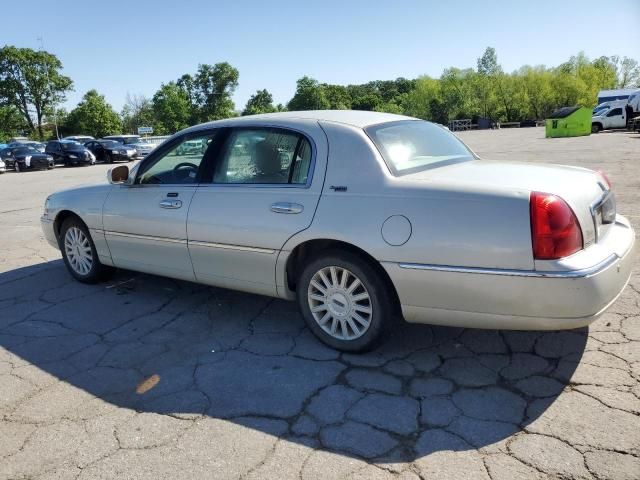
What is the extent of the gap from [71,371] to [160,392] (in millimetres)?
772

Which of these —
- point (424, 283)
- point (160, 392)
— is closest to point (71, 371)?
point (160, 392)

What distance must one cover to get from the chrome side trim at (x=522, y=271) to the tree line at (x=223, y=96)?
247 feet

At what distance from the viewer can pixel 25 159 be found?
2816 cm

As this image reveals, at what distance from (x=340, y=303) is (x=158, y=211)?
1823 mm

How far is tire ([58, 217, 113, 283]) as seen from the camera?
4.98 metres

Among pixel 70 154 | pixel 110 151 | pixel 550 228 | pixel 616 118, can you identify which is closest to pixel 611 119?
pixel 616 118

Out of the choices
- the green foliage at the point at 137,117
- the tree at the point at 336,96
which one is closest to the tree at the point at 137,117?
the green foliage at the point at 137,117

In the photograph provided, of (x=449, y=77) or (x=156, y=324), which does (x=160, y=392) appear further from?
(x=449, y=77)

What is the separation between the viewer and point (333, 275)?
3.27 m

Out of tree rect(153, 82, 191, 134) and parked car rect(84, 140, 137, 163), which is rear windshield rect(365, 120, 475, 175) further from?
tree rect(153, 82, 191, 134)

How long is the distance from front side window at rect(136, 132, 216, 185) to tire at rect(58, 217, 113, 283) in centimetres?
105

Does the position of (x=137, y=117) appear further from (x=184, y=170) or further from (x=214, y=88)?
(x=184, y=170)

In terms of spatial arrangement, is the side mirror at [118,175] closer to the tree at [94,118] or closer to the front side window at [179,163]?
the front side window at [179,163]

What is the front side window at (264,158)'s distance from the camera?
347 cm
